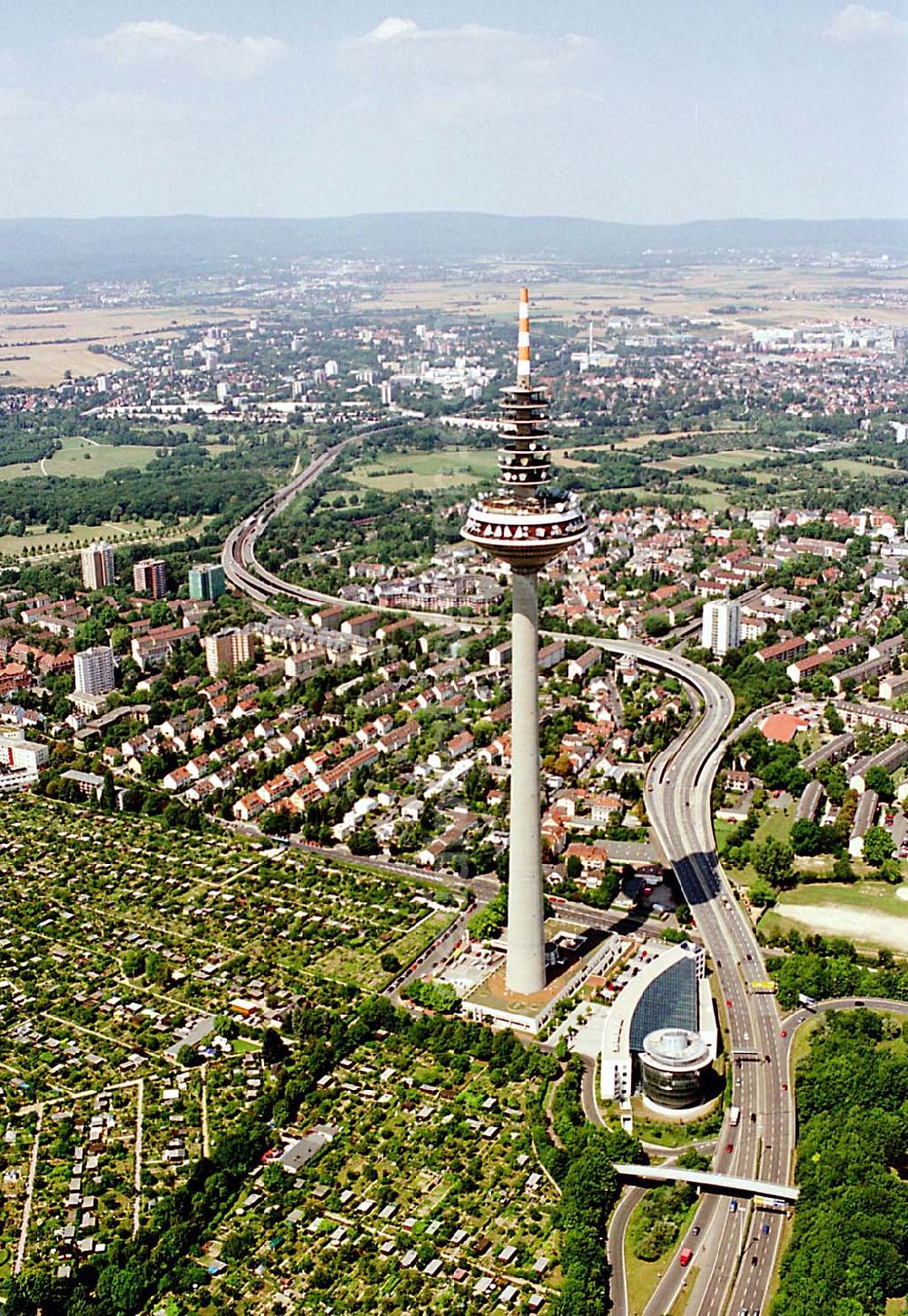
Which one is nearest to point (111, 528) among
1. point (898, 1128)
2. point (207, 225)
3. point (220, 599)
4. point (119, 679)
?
point (220, 599)

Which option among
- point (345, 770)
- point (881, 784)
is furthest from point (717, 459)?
point (345, 770)

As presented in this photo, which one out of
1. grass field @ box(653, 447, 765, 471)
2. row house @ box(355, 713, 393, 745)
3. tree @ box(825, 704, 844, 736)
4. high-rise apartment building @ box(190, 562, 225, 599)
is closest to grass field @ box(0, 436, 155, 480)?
high-rise apartment building @ box(190, 562, 225, 599)

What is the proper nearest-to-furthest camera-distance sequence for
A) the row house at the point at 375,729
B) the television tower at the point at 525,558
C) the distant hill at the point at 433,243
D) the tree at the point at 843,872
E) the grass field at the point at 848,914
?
the television tower at the point at 525,558 → the grass field at the point at 848,914 → the tree at the point at 843,872 → the row house at the point at 375,729 → the distant hill at the point at 433,243

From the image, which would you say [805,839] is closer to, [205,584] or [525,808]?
[525,808]

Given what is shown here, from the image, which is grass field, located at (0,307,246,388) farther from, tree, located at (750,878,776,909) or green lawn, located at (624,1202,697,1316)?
green lawn, located at (624,1202,697,1316)

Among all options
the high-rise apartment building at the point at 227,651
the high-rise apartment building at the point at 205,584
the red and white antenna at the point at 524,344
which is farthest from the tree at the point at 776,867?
the high-rise apartment building at the point at 205,584

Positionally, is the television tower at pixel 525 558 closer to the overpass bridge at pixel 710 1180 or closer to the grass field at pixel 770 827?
the overpass bridge at pixel 710 1180

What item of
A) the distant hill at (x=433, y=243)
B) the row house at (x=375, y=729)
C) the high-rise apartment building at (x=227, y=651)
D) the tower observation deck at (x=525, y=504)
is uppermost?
the distant hill at (x=433, y=243)
